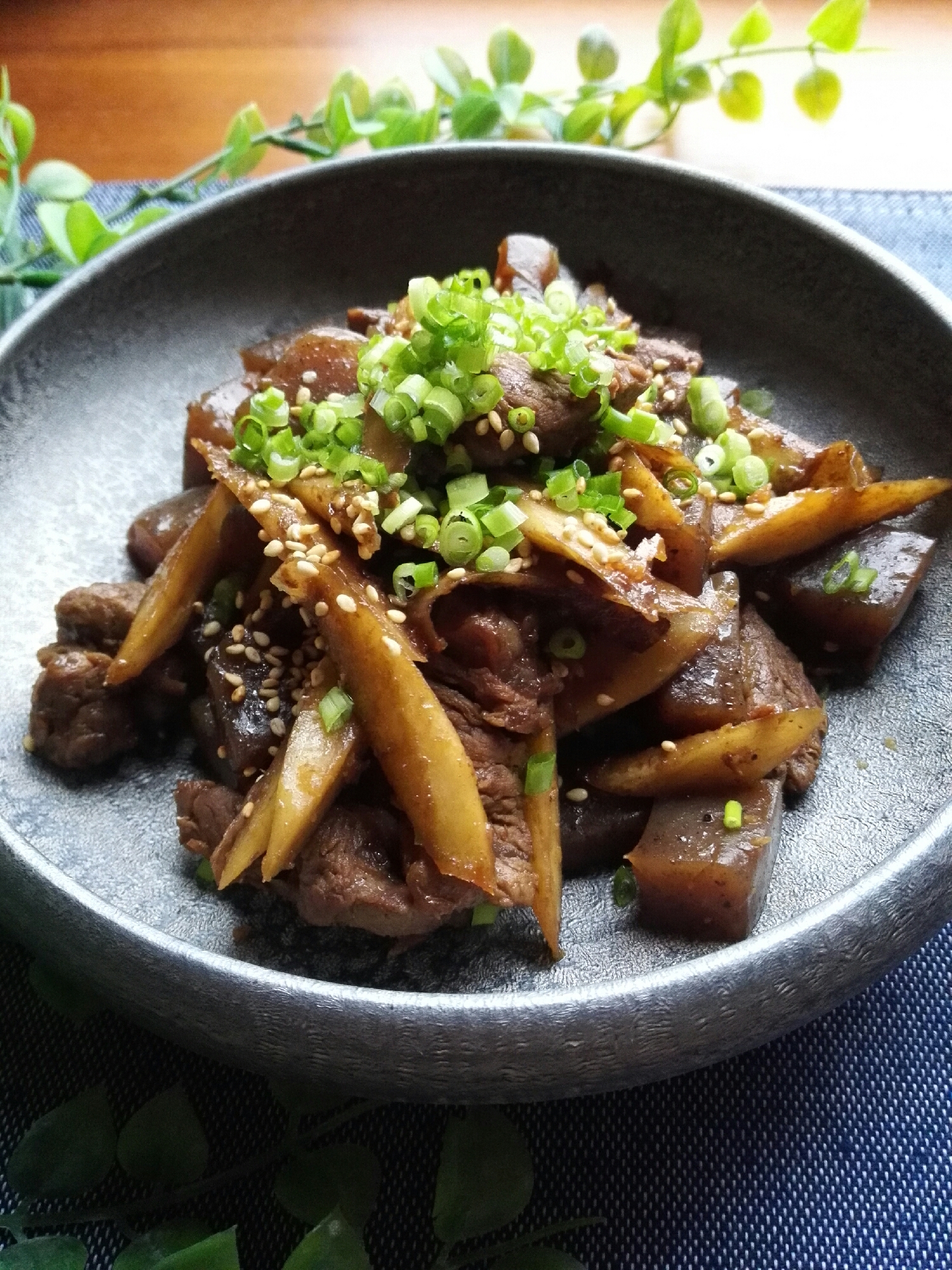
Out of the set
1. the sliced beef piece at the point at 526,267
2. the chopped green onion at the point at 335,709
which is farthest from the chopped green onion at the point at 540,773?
the sliced beef piece at the point at 526,267

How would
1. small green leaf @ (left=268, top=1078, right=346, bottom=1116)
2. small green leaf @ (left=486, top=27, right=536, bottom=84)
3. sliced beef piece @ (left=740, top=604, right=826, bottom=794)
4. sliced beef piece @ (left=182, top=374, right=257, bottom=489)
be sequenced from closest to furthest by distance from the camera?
small green leaf @ (left=268, top=1078, right=346, bottom=1116) < sliced beef piece @ (left=740, top=604, right=826, bottom=794) < sliced beef piece @ (left=182, top=374, right=257, bottom=489) < small green leaf @ (left=486, top=27, right=536, bottom=84)

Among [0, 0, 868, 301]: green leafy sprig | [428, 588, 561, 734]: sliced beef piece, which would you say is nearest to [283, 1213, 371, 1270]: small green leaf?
[428, 588, 561, 734]: sliced beef piece

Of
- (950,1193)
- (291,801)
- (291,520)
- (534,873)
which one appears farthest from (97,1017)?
(950,1193)

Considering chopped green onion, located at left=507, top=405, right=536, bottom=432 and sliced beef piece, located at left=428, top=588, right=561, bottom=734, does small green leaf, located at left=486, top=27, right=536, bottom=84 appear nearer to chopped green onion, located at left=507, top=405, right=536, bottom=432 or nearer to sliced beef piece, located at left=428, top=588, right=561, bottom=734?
chopped green onion, located at left=507, top=405, right=536, bottom=432

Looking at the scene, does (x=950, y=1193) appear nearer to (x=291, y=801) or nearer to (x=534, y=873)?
(x=534, y=873)

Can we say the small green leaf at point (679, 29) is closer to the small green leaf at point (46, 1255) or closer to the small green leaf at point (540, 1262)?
the small green leaf at point (540, 1262)

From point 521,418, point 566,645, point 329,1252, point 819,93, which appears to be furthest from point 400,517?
point 819,93
